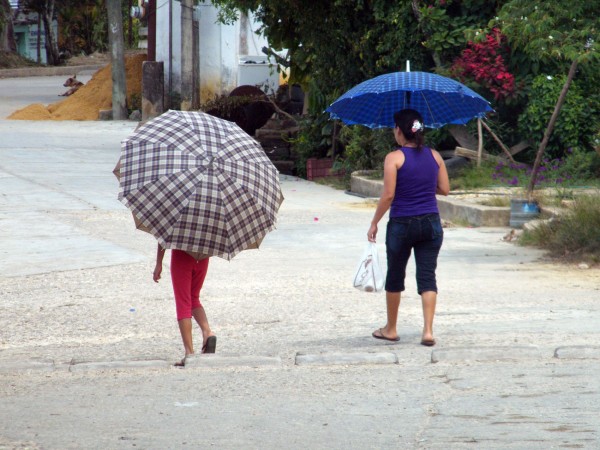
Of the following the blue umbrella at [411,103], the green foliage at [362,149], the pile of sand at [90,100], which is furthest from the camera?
the pile of sand at [90,100]

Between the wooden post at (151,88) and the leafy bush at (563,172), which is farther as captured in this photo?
the wooden post at (151,88)

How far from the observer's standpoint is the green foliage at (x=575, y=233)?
10.3 meters

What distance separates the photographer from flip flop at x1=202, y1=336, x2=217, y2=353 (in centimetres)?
669

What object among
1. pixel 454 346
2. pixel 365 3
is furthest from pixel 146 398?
pixel 365 3

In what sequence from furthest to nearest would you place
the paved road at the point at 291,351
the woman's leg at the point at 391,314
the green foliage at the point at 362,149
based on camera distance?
the green foliage at the point at 362,149 → the woman's leg at the point at 391,314 → the paved road at the point at 291,351

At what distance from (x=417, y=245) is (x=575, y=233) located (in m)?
4.05

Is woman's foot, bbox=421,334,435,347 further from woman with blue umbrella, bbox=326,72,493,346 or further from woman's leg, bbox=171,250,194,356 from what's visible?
woman's leg, bbox=171,250,194,356

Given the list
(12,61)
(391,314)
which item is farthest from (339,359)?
(12,61)

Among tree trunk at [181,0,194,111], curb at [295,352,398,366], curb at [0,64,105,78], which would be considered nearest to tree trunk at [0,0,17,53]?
curb at [0,64,105,78]

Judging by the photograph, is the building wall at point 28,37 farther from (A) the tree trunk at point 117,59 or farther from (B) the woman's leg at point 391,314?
(B) the woman's leg at point 391,314

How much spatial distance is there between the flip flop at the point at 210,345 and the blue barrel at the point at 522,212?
643 centimetres

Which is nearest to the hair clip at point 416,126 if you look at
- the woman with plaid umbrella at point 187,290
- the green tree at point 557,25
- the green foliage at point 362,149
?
the woman with plaid umbrella at point 187,290

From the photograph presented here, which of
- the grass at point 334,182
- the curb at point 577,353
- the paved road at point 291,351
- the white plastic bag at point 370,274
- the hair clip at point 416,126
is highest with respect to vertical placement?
the hair clip at point 416,126

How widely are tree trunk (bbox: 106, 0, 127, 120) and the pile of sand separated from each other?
0.84 metres
